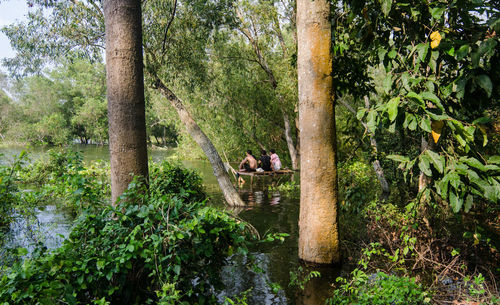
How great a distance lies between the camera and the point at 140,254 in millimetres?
2854

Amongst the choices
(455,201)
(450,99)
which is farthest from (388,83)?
(455,201)

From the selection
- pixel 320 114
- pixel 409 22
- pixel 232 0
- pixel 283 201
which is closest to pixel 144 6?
pixel 232 0

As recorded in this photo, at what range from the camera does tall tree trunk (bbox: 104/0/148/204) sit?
13.5ft

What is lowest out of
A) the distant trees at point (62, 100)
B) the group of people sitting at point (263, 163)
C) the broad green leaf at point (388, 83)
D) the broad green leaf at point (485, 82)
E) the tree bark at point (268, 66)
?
the group of people sitting at point (263, 163)

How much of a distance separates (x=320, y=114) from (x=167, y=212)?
2902 mm

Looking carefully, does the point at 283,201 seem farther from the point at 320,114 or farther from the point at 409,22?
the point at 409,22

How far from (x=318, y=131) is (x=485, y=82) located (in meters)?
2.45

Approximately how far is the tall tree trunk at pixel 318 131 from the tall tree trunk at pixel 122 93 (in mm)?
2449

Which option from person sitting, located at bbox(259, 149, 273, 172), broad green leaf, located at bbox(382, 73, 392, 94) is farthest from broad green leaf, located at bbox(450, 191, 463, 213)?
person sitting, located at bbox(259, 149, 273, 172)

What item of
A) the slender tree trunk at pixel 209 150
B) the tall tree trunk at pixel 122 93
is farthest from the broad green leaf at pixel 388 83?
the slender tree trunk at pixel 209 150

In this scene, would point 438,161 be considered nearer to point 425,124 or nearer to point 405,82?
point 425,124

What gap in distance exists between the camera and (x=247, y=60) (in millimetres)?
19109

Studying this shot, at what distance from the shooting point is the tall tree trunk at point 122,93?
4105 mm

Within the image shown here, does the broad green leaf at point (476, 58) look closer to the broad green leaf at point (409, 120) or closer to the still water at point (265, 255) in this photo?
the broad green leaf at point (409, 120)
